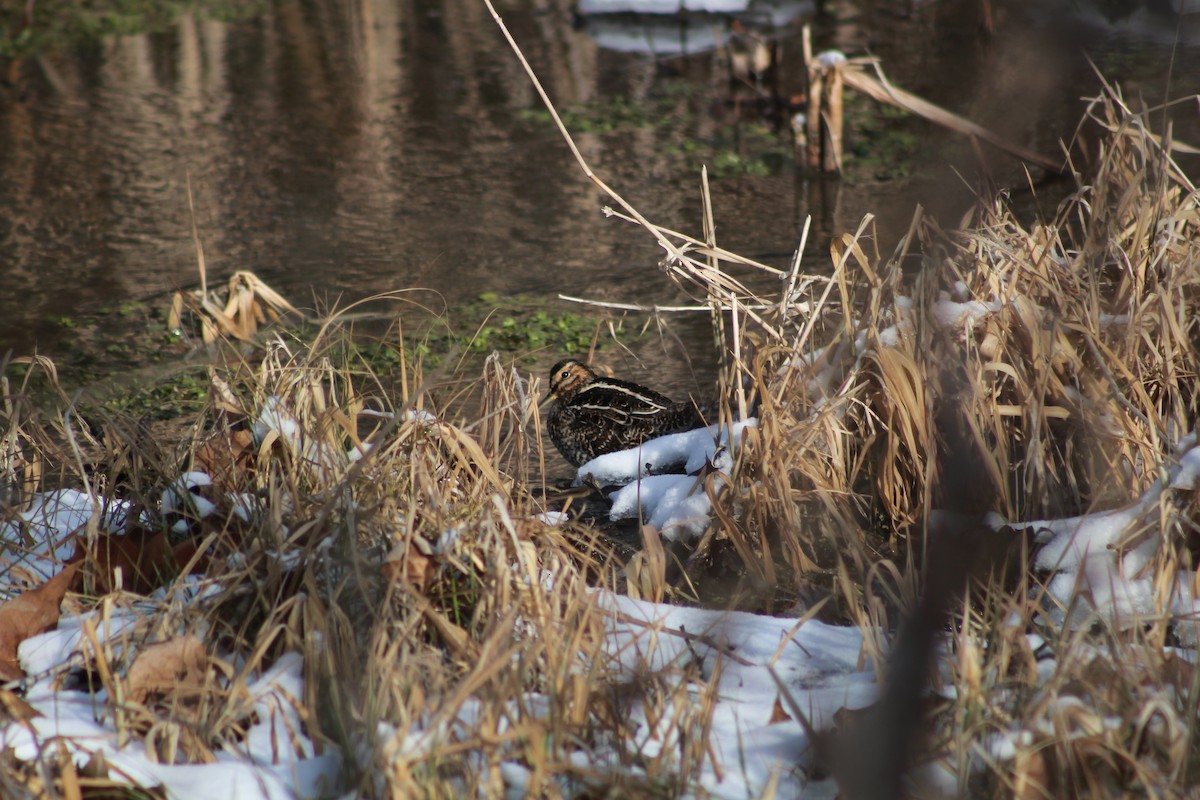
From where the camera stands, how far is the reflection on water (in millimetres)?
7156

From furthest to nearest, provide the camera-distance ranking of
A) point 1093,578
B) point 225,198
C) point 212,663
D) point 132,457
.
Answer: point 225,198 < point 132,457 < point 1093,578 < point 212,663

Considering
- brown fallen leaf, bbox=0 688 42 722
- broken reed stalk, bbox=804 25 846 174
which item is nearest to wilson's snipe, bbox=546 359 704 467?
brown fallen leaf, bbox=0 688 42 722

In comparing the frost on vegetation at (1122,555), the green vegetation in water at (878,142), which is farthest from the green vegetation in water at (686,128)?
the frost on vegetation at (1122,555)

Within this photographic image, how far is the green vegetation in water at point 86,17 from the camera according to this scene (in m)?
12.8

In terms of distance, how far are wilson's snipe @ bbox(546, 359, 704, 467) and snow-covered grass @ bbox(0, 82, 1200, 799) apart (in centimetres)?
15

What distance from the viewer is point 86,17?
13.9 meters

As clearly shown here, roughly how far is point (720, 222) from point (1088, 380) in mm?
4155

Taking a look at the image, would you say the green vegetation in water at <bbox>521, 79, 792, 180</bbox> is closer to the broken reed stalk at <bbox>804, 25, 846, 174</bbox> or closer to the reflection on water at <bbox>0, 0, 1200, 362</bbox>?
the reflection on water at <bbox>0, 0, 1200, 362</bbox>

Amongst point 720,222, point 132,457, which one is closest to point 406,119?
point 720,222

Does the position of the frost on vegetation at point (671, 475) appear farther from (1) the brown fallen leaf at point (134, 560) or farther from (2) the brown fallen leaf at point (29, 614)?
(2) the brown fallen leaf at point (29, 614)

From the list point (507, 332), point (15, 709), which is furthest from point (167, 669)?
point (507, 332)

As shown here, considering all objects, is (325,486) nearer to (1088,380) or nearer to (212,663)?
(212,663)

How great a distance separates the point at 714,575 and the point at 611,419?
3.54ft

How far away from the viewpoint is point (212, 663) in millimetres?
2820
